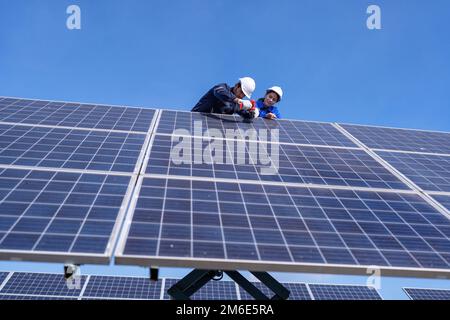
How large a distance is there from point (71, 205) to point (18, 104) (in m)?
6.15

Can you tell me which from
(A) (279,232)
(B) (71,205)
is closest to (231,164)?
(A) (279,232)

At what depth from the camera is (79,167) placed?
6320 mm

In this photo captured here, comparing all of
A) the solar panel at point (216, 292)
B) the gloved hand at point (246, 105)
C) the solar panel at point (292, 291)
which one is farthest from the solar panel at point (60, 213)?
the solar panel at point (292, 291)

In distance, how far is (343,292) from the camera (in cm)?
1962

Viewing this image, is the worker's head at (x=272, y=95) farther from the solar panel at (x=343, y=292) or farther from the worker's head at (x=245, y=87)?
the solar panel at (x=343, y=292)

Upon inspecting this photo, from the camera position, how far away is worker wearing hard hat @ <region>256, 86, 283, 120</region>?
1156 centimetres

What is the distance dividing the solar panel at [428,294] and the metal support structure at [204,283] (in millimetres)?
16039

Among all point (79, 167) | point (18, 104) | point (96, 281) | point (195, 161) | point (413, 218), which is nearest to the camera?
point (413, 218)

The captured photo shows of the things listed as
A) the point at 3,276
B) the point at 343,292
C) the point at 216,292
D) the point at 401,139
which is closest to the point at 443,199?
the point at 401,139

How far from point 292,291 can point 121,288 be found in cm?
787

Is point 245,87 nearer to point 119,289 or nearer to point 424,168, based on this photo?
point 424,168

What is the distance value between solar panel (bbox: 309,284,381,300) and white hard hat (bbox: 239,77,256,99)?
477 inches
